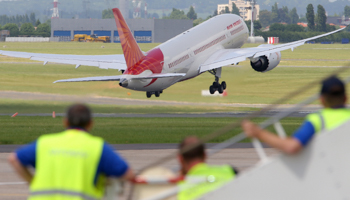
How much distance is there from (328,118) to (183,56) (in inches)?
1538

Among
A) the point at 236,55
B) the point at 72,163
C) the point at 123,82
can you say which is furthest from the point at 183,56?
the point at 72,163

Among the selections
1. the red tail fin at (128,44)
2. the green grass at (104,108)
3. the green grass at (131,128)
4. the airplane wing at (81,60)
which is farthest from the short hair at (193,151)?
the airplane wing at (81,60)

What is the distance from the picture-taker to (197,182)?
22.7 feet

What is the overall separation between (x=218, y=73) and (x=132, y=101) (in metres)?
8.26

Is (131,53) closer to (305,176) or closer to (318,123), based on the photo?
(318,123)

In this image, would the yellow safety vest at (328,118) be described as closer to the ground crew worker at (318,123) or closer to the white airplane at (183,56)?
the ground crew worker at (318,123)

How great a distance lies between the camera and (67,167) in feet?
22.5

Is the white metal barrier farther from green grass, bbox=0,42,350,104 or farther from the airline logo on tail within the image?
green grass, bbox=0,42,350,104

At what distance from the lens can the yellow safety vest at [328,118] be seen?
22.1ft

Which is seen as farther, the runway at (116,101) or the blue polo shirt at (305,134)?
the runway at (116,101)

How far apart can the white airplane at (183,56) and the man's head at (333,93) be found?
31222mm

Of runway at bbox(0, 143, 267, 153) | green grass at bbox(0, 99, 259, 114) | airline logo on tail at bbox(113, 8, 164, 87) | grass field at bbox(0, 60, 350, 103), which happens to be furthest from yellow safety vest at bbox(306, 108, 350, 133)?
green grass at bbox(0, 99, 259, 114)

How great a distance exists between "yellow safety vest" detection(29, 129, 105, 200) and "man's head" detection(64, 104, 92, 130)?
0.63 ft

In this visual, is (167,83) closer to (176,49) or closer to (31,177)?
(176,49)
